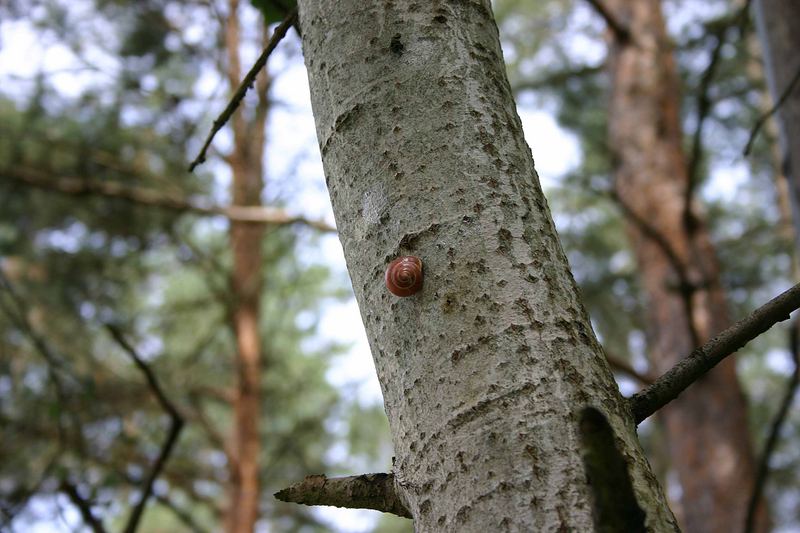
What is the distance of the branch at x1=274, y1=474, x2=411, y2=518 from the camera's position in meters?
0.82

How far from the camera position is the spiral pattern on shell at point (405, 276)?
0.78m

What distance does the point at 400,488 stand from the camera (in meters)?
0.79

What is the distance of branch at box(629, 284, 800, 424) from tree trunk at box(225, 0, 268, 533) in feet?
19.8

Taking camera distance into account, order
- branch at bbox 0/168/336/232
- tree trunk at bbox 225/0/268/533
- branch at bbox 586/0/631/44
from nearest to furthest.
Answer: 1. branch at bbox 0/168/336/232
2. branch at bbox 586/0/631/44
3. tree trunk at bbox 225/0/268/533

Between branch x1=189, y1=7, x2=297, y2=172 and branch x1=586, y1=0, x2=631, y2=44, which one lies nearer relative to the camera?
branch x1=189, y1=7, x2=297, y2=172

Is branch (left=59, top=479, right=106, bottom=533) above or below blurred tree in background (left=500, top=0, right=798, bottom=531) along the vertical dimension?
below

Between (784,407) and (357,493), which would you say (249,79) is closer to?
(357,493)

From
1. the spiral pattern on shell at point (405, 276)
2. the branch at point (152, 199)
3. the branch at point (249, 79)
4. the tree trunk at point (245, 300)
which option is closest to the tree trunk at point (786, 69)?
the branch at point (249, 79)

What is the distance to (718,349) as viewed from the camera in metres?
0.85

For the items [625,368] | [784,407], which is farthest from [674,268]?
[784,407]

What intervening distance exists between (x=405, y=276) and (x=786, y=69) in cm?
201

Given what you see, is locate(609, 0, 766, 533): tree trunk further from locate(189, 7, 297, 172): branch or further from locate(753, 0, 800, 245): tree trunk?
locate(189, 7, 297, 172): branch

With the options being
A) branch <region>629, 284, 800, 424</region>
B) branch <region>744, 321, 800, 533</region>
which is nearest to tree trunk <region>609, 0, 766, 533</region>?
branch <region>744, 321, 800, 533</region>

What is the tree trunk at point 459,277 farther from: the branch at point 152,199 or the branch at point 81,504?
the branch at point 152,199
